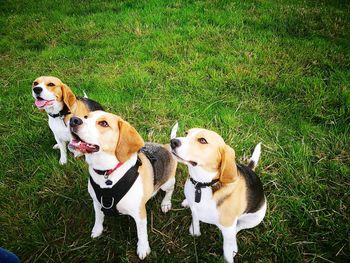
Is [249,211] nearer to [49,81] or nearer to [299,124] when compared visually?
[299,124]

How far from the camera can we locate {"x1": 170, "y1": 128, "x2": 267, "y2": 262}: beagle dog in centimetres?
316

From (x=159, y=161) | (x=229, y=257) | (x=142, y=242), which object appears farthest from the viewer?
(x=159, y=161)

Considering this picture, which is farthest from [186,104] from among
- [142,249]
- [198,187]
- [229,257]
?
[229,257]

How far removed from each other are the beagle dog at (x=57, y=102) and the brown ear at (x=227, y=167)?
2526 millimetres

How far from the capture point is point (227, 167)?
314cm

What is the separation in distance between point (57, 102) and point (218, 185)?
2731 millimetres

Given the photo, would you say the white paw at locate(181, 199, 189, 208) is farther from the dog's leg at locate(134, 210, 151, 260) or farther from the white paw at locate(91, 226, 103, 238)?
the white paw at locate(91, 226, 103, 238)

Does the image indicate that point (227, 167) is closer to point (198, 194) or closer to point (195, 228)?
point (198, 194)

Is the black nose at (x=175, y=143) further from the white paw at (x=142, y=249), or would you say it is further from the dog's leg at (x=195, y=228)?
the white paw at (x=142, y=249)

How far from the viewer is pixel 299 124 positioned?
552cm

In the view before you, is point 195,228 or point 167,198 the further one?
point 167,198

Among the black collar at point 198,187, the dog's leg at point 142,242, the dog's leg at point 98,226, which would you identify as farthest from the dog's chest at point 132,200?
the black collar at point 198,187

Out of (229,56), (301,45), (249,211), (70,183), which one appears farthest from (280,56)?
(70,183)

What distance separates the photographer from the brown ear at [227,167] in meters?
3.14
